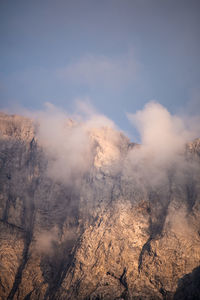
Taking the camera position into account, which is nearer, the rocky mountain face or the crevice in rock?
the rocky mountain face

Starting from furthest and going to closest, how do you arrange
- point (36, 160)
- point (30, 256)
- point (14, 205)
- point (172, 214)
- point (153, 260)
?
point (36, 160)
point (14, 205)
point (30, 256)
point (172, 214)
point (153, 260)

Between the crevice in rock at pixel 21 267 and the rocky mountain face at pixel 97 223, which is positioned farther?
the crevice in rock at pixel 21 267

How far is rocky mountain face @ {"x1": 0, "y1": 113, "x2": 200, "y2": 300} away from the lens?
148 feet

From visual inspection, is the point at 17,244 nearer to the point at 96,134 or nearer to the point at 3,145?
the point at 3,145

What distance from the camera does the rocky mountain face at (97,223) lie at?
45156mm

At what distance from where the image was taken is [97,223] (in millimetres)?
55562

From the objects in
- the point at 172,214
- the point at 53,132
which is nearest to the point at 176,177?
the point at 172,214

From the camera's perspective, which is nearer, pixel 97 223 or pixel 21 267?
pixel 21 267

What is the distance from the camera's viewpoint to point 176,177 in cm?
5984

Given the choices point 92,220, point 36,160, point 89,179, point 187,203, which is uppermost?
point 36,160

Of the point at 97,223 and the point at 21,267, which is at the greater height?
the point at 97,223

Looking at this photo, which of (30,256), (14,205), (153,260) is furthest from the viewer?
(14,205)

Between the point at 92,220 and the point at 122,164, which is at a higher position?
the point at 122,164

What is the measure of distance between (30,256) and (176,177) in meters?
44.6
